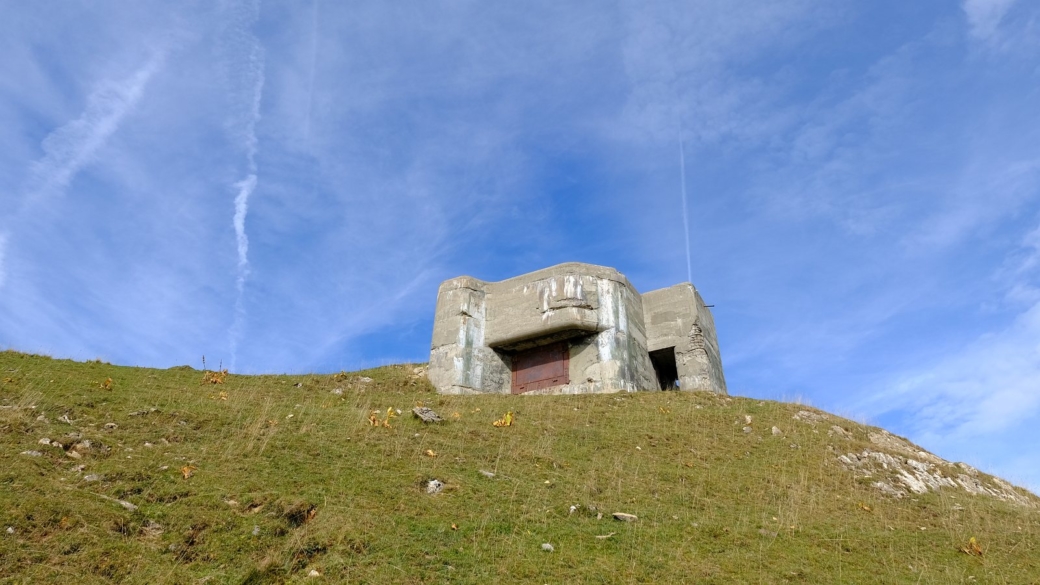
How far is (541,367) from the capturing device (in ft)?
71.3

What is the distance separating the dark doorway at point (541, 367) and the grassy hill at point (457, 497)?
16.2 ft

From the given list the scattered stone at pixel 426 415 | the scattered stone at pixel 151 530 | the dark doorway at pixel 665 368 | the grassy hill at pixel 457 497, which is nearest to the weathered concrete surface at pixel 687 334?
the dark doorway at pixel 665 368

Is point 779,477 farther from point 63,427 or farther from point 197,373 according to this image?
point 197,373

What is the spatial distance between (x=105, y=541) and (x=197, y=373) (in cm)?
1129

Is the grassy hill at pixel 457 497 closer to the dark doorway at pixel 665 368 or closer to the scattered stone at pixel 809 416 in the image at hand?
the scattered stone at pixel 809 416

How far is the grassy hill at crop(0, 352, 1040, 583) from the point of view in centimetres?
809

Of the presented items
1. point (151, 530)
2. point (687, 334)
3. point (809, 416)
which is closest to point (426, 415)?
point (151, 530)

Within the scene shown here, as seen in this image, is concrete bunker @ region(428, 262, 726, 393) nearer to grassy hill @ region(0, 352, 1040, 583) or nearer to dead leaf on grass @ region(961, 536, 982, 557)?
grassy hill @ region(0, 352, 1040, 583)

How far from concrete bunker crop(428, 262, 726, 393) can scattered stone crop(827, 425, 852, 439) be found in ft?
16.3

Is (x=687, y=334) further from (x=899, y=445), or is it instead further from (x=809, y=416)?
(x=899, y=445)

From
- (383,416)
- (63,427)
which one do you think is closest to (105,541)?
(63,427)

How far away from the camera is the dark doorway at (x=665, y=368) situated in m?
22.6

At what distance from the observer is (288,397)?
17.0m

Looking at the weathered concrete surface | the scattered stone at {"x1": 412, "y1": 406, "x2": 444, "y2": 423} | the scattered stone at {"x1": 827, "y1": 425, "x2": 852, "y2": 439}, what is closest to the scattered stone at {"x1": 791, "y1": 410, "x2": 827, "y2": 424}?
the scattered stone at {"x1": 827, "y1": 425, "x2": 852, "y2": 439}
